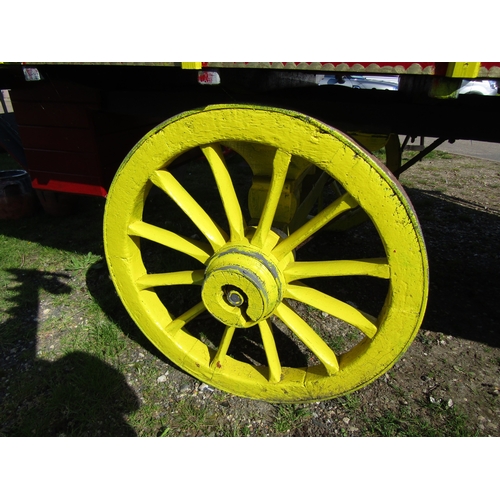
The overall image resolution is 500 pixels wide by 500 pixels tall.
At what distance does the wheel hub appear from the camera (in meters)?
1.65

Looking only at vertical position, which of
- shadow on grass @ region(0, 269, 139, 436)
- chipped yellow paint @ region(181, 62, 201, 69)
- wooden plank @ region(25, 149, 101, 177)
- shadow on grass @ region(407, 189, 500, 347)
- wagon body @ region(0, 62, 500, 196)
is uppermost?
chipped yellow paint @ region(181, 62, 201, 69)

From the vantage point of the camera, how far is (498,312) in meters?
2.69

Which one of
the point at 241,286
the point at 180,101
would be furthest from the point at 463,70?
the point at 180,101

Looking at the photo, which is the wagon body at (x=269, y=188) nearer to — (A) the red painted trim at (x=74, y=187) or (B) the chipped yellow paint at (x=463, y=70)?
(B) the chipped yellow paint at (x=463, y=70)

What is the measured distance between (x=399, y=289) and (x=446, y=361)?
1.11 meters

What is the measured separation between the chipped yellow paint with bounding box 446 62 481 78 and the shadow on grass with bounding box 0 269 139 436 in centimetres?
204

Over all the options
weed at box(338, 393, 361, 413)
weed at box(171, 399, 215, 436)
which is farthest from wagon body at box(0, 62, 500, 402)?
weed at box(338, 393, 361, 413)

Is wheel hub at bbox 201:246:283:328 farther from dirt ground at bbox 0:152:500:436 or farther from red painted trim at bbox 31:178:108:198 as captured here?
red painted trim at bbox 31:178:108:198

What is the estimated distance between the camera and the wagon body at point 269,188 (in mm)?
1422

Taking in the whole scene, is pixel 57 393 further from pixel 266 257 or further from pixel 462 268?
pixel 462 268

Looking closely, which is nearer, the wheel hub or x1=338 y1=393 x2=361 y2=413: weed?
the wheel hub

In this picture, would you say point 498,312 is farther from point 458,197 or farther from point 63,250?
point 63,250

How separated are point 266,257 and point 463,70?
3.20ft

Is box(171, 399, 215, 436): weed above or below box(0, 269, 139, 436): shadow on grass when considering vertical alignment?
below
